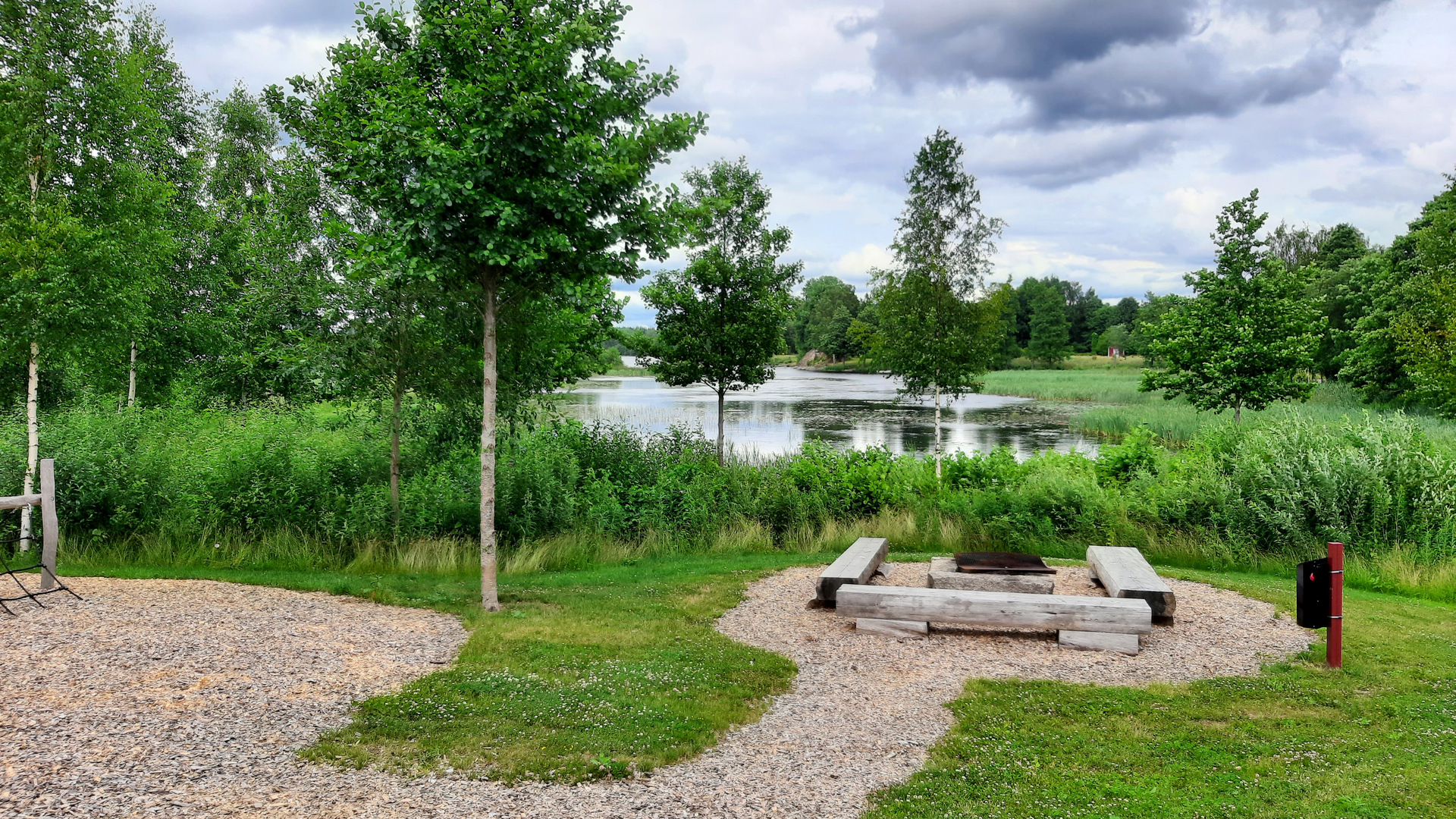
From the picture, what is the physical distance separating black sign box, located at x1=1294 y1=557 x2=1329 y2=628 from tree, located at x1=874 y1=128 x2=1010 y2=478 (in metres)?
10.4

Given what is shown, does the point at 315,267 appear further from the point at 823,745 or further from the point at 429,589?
the point at 823,745

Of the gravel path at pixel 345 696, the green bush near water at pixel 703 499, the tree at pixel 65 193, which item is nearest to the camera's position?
the gravel path at pixel 345 696

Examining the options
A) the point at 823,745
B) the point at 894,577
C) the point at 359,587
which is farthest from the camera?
the point at 894,577

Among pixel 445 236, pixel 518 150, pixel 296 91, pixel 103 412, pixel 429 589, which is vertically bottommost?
pixel 429 589

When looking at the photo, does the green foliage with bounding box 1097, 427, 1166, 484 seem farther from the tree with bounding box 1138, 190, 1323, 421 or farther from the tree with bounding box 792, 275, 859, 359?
the tree with bounding box 792, 275, 859, 359

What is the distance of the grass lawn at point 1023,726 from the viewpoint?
373 centimetres

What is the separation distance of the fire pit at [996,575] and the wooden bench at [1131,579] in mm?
544

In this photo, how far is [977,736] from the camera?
14.7 feet

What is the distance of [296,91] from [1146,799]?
11.6 metres

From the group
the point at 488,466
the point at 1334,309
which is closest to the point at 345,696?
the point at 488,466

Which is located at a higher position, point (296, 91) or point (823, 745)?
point (296, 91)

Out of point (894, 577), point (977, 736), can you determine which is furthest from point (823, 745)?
point (894, 577)

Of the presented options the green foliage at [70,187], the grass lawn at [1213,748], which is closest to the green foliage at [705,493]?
the green foliage at [70,187]

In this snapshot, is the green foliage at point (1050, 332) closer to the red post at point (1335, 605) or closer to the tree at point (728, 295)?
the tree at point (728, 295)
